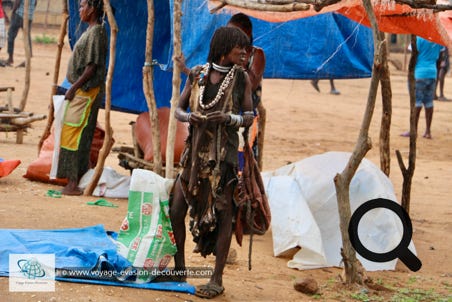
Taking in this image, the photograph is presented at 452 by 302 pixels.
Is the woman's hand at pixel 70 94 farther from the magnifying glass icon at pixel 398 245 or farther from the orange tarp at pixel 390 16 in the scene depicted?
the magnifying glass icon at pixel 398 245

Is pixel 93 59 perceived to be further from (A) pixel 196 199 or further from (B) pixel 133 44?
(A) pixel 196 199

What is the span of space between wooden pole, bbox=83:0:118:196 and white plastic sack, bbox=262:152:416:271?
1627 millimetres

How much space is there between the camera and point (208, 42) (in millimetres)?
7266

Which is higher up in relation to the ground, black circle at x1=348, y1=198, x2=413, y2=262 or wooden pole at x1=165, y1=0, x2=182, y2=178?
wooden pole at x1=165, y1=0, x2=182, y2=178

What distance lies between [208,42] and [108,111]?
1.17 m

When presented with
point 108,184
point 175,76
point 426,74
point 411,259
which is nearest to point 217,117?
point 175,76

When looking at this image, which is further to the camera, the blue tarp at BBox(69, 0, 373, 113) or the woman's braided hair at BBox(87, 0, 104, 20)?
the woman's braided hair at BBox(87, 0, 104, 20)

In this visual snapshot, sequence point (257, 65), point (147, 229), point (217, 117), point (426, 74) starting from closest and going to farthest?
point (217, 117) → point (147, 229) → point (257, 65) → point (426, 74)

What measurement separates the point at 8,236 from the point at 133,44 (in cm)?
366

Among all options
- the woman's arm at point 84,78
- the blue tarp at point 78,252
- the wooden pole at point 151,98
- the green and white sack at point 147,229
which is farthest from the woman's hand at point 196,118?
the woman's arm at point 84,78

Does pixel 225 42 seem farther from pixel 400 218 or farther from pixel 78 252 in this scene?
pixel 400 218

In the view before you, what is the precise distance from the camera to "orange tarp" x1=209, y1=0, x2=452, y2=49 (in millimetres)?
6410

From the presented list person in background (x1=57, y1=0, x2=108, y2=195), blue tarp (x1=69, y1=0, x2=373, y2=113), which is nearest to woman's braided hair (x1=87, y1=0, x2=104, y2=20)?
person in background (x1=57, y1=0, x2=108, y2=195)

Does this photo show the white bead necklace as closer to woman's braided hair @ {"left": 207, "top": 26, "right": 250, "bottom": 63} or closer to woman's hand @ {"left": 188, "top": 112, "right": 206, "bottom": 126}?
woman's braided hair @ {"left": 207, "top": 26, "right": 250, "bottom": 63}
